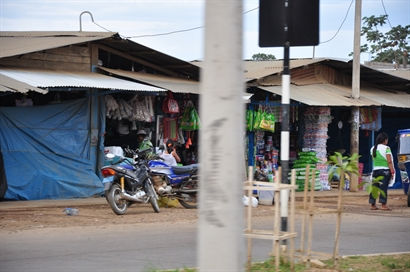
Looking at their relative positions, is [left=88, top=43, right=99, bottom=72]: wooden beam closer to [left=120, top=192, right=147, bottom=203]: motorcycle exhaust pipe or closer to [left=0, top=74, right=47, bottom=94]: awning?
[left=0, top=74, right=47, bottom=94]: awning

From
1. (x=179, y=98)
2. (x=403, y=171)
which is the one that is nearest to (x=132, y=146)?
(x=179, y=98)

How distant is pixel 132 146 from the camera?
1845 centimetres

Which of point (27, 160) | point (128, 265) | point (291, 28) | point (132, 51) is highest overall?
point (132, 51)

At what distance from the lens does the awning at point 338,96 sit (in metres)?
19.2

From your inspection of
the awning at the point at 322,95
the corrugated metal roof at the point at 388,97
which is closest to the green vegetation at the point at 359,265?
the awning at the point at 322,95

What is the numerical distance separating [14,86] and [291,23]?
24.6ft

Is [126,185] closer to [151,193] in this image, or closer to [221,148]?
[151,193]

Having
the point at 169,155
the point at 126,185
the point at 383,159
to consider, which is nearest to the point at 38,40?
the point at 169,155

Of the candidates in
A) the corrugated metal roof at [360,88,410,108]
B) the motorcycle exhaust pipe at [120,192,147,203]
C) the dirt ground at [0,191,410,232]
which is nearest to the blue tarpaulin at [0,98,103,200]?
the dirt ground at [0,191,410,232]

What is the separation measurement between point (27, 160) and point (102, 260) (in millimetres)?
7471

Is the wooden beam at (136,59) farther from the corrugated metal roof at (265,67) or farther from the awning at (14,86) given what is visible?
the awning at (14,86)

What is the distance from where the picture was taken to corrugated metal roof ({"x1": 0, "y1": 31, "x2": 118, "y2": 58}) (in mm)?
15528

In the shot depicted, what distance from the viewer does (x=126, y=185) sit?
1380 centimetres

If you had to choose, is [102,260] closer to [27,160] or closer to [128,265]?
[128,265]
